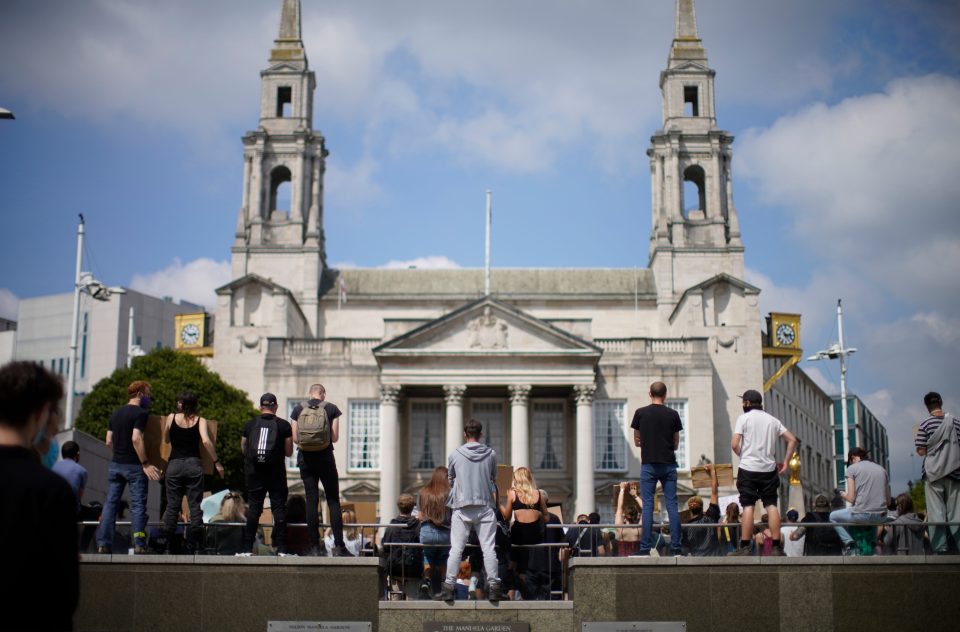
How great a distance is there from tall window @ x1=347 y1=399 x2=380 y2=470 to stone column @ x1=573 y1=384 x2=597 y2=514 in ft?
29.1

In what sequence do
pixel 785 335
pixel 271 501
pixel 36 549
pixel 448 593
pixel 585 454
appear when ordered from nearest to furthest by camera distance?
pixel 36 549 < pixel 448 593 < pixel 271 501 < pixel 585 454 < pixel 785 335

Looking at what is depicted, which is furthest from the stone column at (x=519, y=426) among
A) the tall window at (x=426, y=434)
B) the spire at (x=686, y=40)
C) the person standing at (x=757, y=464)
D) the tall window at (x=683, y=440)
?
the person standing at (x=757, y=464)

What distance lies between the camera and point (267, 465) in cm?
1320

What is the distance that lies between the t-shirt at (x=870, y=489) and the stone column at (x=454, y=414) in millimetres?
32981

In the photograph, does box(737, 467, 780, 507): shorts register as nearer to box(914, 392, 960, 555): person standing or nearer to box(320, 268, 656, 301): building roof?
box(914, 392, 960, 555): person standing

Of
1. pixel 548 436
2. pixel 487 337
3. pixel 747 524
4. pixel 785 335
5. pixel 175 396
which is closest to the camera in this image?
pixel 747 524

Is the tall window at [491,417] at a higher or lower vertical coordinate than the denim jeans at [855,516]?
higher

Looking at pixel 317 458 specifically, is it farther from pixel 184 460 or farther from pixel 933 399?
pixel 933 399

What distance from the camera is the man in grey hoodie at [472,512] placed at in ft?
39.6

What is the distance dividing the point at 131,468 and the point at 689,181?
168 feet

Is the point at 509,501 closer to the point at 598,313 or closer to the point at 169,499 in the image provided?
the point at 169,499

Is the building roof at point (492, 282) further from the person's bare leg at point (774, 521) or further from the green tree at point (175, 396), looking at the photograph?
the person's bare leg at point (774, 521)

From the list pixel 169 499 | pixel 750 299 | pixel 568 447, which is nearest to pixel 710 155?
pixel 750 299

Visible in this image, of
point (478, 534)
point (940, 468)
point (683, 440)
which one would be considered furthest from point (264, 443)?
point (683, 440)
